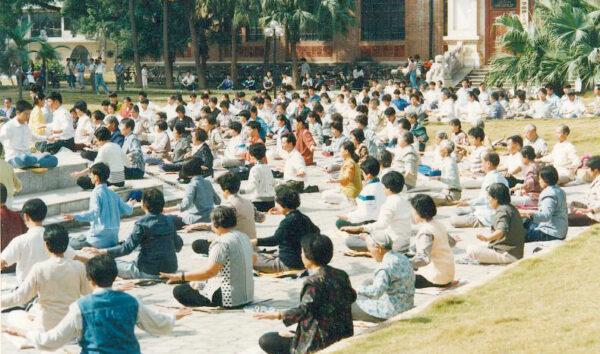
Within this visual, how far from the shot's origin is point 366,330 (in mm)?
9758

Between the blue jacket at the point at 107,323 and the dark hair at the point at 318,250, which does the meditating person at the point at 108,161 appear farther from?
the blue jacket at the point at 107,323

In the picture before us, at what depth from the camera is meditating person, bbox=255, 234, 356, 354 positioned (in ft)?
29.2

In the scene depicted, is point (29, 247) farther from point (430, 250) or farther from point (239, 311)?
point (430, 250)

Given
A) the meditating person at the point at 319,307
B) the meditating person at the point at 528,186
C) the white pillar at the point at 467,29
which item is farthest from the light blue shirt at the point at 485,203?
the white pillar at the point at 467,29

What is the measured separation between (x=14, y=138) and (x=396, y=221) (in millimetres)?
7679

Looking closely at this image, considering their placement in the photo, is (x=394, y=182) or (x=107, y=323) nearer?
(x=107, y=323)

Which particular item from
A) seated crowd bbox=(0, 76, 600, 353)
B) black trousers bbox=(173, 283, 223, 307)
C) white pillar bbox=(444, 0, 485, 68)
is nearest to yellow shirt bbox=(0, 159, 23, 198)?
seated crowd bbox=(0, 76, 600, 353)

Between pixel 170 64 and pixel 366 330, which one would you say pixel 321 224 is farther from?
pixel 170 64

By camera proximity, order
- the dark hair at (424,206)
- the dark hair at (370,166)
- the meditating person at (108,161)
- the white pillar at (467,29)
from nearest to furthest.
Answer: 1. the dark hair at (424,206)
2. the dark hair at (370,166)
3. the meditating person at (108,161)
4. the white pillar at (467,29)

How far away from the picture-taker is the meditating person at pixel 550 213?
13.8 m

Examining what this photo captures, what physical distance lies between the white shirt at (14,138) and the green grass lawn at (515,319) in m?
9.06

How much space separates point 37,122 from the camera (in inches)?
872

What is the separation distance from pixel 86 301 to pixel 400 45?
4369 centimetres

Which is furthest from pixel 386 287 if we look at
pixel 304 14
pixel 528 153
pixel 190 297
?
pixel 304 14
